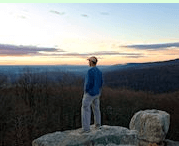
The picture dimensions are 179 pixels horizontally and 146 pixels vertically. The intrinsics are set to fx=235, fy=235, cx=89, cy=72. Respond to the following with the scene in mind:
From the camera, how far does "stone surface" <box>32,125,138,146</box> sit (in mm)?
7785

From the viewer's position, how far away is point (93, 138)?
7855 mm

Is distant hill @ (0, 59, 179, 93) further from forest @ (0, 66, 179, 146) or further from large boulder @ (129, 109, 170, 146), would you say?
large boulder @ (129, 109, 170, 146)

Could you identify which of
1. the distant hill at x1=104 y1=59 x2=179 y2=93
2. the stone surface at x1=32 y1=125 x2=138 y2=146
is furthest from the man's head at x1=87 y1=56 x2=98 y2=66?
the distant hill at x1=104 y1=59 x2=179 y2=93

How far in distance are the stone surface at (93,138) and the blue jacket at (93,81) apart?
1427 mm

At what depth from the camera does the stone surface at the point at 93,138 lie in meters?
7.79

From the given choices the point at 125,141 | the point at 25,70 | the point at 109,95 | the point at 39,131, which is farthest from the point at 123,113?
the point at 125,141

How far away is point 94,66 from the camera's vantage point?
7.95 meters

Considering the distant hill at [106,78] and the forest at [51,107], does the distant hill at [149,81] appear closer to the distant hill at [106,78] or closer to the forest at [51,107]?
the distant hill at [106,78]

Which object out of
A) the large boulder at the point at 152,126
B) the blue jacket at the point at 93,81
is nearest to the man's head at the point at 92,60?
the blue jacket at the point at 93,81

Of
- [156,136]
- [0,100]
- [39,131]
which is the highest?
[0,100]

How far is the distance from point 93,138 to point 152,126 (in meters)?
11.0

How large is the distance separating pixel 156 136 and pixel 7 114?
17148 mm

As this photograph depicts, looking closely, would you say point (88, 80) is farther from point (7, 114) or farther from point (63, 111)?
point (63, 111)

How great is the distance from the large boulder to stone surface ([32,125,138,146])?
32.1 ft
